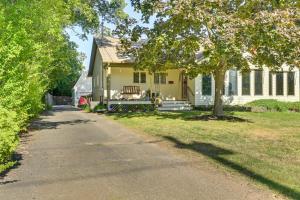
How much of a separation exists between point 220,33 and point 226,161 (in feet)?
31.9

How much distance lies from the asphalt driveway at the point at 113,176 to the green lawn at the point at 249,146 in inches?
24.7

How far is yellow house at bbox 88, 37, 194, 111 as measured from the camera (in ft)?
104

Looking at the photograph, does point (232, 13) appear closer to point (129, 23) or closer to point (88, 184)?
point (129, 23)

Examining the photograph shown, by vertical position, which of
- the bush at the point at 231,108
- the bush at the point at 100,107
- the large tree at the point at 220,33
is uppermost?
the large tree at the point at 220,33

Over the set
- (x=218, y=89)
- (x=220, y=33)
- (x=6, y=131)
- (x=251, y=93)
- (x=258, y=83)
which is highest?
(x=220, y=33)

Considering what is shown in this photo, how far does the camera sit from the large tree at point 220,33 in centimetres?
1872

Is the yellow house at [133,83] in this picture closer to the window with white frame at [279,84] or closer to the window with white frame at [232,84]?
the window with white frame at [232,84]

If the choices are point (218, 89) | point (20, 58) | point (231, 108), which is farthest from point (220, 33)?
point (231, 108)

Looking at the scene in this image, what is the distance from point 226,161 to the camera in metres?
10.4

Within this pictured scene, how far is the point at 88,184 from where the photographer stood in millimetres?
8055

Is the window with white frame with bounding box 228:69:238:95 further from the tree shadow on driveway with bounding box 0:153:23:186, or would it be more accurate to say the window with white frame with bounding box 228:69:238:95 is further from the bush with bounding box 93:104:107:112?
the tree shadow on driveway with bounding box 0:153:23:186

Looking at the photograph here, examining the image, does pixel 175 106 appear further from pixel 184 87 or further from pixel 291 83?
pixel 291 83

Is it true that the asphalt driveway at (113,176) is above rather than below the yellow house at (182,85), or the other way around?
below

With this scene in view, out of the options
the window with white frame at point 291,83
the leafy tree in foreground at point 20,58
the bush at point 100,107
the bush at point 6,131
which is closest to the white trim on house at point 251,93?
the window with white frame at point 291,83
